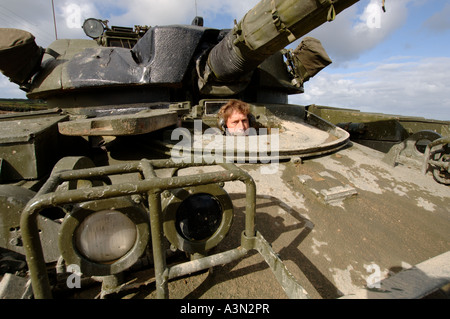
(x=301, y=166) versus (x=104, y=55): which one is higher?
(x=104, y=55)

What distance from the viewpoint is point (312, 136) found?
3.56 m

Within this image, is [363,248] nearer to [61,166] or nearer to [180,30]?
[61,166]

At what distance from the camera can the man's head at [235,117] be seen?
3332 millimetres

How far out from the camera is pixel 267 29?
249cm

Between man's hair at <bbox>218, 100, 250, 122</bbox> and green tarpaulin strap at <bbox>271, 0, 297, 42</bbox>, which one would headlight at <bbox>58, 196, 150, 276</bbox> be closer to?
green tarpaulin strap at <bbox>271, 0, 297, 42</bbox>

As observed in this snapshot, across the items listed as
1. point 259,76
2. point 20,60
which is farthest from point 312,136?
point 20,60

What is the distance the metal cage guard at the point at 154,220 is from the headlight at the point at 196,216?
119 mm

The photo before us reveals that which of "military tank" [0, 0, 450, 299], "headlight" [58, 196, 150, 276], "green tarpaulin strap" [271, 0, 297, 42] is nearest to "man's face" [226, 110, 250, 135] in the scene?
"military tank" [0, 0, 450, 299]

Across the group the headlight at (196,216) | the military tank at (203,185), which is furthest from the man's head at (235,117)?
the headlight at (196,216)

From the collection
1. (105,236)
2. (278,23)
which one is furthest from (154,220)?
(278,23)

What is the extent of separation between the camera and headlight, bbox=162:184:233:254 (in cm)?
141

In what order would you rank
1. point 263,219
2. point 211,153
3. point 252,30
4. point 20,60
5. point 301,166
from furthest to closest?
point 20,60 < point 301,166 < point 211,153 < point 252,30 < point 263,219

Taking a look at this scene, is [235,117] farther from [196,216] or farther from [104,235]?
[104,235]
